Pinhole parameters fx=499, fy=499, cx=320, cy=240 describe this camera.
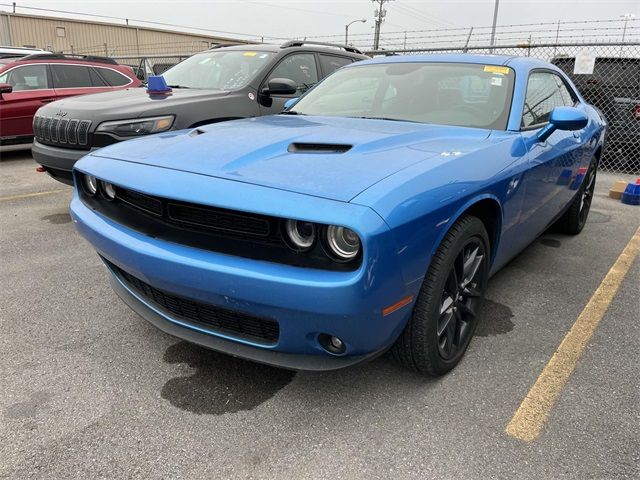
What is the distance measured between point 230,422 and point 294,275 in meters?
0.77

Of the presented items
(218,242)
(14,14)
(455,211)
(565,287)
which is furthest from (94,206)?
(14,14)

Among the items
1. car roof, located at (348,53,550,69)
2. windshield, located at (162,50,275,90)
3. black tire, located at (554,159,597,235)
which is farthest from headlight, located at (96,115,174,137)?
black tire, located at (554,159,597,235)

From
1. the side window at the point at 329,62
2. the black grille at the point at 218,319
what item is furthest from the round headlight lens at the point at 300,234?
the side window at the point at 329,62

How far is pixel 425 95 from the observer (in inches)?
126

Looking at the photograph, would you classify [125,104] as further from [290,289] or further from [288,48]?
[290,289]

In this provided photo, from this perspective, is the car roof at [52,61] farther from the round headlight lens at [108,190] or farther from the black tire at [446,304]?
the black tire at [446,304]

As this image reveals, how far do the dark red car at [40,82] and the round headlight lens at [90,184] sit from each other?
6.45 metres

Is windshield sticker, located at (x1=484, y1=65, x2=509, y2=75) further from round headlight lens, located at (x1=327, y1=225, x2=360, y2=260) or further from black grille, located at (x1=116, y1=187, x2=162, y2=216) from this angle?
black grille, located at (x1=116, y1=187, x2=162, y2=216)

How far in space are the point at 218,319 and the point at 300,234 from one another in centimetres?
55

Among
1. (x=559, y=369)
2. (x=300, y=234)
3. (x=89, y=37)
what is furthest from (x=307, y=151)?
(x=89, y=37)

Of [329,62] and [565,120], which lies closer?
[565,120]

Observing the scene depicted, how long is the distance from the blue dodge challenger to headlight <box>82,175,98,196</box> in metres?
0.01

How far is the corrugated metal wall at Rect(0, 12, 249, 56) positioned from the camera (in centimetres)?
2617

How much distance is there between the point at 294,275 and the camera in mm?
1773
